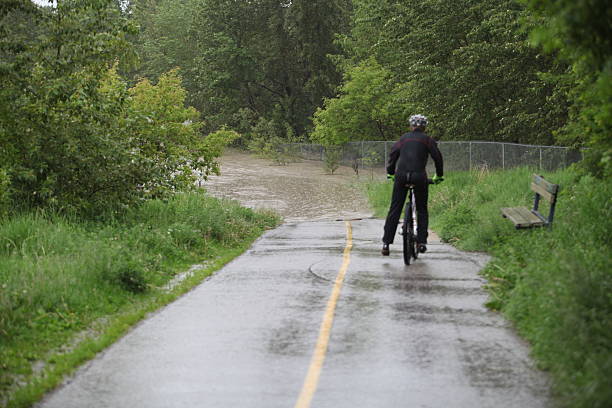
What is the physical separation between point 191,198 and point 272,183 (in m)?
22.9

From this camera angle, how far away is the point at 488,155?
29234 millimetres

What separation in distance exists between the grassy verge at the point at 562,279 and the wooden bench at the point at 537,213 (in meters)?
0.21

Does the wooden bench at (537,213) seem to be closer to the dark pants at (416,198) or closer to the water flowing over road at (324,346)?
the water flowing over road at (324,346)

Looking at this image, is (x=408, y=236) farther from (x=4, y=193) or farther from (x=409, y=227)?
(x=4, y=193)

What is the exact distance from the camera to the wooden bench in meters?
11.9

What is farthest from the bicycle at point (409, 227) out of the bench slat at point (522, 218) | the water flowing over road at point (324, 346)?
the bench slat at point (522, 218)

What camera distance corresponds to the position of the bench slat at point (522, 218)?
12.3m

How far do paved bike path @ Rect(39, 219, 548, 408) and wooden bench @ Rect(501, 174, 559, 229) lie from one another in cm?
116

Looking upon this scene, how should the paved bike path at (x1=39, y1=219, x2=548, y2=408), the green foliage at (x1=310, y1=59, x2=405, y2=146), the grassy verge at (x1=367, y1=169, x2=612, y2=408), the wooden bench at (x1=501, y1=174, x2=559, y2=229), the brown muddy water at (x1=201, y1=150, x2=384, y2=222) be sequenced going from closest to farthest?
1. the grassy verge at (x1=367, y1=169, x2=612, y2=408)
2. the paved bike path at (x1=39, y1=219, x2=548, y2=408)
3. the wooden bench at (x1=501, y1=174, x2=559, y2=229)
4. the brown muddy water at (x1=201, y1=150, x2=384, y2=222)
5. the green foliage at (x1=310, y1=59, x2=405, y2=146)

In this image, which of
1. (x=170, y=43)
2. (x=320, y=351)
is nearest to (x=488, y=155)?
(x=320, y=351)

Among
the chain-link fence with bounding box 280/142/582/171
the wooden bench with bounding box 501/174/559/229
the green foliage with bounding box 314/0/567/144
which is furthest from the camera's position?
the green foliage with bounding box 314/0/567/144

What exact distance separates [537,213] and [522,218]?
0.34 metres

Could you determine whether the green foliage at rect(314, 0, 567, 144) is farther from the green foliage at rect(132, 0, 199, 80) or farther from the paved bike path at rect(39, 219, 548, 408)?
the green foliage at rect(132, 0, 199, 80)

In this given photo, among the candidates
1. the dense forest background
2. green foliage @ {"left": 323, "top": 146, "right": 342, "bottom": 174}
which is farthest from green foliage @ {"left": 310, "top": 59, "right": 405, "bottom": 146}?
green foliage @ {"left": 323, "top": 146, "right": 342, "bottom": 174}
